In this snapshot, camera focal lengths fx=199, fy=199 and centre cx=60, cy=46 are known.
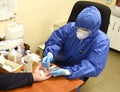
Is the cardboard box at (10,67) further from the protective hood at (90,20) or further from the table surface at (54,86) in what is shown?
the protective hood at (90,20)

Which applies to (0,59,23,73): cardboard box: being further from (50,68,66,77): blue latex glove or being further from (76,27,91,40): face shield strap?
(76,27,91,40): face shield strap

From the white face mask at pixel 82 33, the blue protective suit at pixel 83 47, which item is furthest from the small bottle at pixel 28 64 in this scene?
the white face mask at pixel 82 33

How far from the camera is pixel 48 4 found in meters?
2.45

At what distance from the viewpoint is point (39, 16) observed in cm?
240

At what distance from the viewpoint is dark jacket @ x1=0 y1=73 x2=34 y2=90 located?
1251 millimetres

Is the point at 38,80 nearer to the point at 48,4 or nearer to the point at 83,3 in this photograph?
the point at 83,3

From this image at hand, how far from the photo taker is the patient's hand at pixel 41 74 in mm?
1366

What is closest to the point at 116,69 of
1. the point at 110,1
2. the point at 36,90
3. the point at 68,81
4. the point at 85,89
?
the point at 85,89

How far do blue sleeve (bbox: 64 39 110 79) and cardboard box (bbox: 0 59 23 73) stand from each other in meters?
0.37

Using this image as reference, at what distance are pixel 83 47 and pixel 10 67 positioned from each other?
24.4 inches

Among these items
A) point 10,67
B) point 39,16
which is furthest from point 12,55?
point 39,16

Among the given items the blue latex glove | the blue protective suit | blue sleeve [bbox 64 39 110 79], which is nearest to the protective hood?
the blue protective suit

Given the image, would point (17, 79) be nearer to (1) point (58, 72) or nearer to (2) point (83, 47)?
(1) point (58, 72)

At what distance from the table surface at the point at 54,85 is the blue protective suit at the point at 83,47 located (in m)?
0.05
